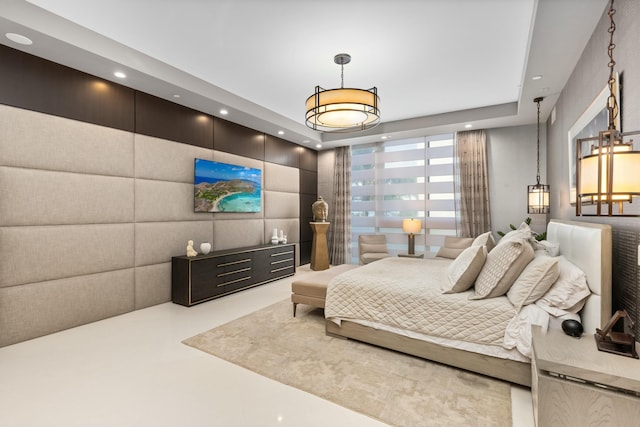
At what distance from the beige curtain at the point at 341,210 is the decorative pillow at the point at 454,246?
2133mm

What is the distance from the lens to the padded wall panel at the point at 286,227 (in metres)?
5.83

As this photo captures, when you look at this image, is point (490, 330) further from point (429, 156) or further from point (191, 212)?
point (429, 156)

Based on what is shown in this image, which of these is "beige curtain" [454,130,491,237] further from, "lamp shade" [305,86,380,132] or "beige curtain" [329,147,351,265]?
"lamp shade" [305,86,380,132]

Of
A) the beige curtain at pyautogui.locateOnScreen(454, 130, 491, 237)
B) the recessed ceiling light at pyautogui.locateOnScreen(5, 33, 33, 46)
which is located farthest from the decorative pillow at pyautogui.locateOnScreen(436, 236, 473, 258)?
the recessed ceiling light at pyautogui.locateOnScreen(5, 33, 33, 46)

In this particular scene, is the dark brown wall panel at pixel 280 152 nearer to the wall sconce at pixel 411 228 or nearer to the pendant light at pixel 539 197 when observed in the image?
the wall sconce at pixel 411 228

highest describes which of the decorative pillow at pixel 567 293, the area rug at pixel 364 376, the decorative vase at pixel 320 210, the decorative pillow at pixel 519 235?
the decorative vase at pixel 320 210

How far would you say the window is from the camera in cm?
589

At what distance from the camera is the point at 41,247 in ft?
9.75

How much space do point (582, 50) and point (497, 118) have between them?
2.30 m

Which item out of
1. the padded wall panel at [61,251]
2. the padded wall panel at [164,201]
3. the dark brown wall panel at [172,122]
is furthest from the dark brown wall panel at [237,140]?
the padded wall panel at [61,251]

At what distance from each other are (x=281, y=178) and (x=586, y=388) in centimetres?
538

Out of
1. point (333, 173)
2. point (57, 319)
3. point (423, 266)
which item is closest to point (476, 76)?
point (423, 266)

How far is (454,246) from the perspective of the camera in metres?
5.29

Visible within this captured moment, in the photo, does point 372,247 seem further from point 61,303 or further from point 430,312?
point 61,303
